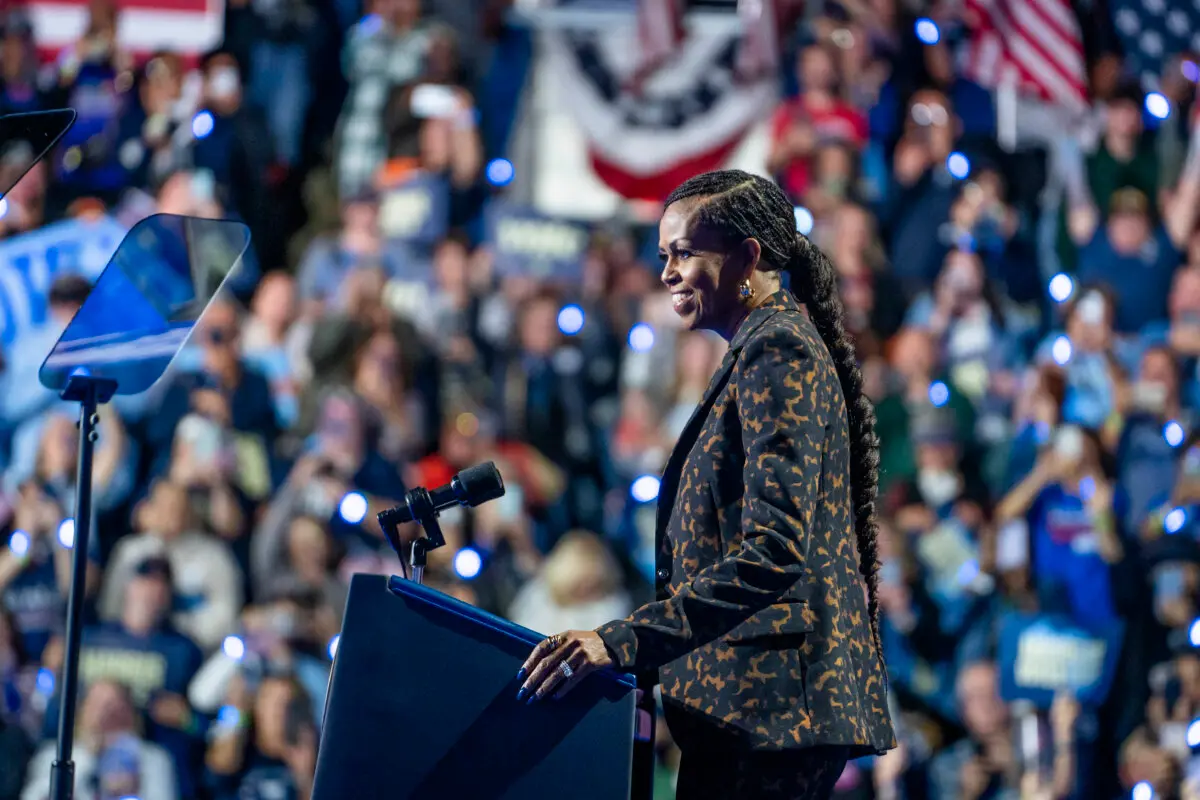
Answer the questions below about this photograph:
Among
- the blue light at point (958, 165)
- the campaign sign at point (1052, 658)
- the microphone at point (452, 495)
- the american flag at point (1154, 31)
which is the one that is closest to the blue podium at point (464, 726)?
the microphone at point (452, 495)

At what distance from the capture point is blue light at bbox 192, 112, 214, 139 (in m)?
6.97

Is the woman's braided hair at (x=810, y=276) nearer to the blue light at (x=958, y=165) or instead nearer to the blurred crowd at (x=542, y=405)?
the blurred crowd at (x=542, y=405)

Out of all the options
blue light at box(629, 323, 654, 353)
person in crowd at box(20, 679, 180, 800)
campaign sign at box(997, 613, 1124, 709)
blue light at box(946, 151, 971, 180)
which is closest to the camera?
person in crowd at box(20, 679, 180, 800)

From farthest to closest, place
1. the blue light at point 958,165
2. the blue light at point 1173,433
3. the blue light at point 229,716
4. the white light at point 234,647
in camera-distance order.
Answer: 1. the blue light at point 958,165
2. the blue light at point 1173,433
3. the white light at point 234,647
4. the blue light at point 229,716

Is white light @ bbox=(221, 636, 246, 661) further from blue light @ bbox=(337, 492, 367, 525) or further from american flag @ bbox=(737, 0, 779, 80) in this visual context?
american flag @ bbox=(737, 0, 779, 80)

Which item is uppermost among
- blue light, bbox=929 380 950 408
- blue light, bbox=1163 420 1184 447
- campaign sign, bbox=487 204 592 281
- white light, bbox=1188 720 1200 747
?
campaign sign, bbox=487 204 592 281

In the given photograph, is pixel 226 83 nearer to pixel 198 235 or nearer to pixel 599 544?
pixel 599 544

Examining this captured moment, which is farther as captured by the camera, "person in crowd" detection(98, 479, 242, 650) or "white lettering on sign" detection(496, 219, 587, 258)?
"white lettering on sign" detection(496, 219, 587, 258)

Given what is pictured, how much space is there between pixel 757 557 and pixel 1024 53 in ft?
21.0

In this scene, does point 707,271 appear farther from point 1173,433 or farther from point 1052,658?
point 1173,433

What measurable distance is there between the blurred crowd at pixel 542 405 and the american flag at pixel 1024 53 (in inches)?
9.6

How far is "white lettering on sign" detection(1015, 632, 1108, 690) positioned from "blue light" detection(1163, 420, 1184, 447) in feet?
3.02

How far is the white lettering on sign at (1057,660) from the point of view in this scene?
228 inches

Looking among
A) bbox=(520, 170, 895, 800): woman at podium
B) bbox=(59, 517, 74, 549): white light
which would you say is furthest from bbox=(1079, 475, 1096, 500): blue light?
bbox=(520, 170, 895, 800): woman at podium
